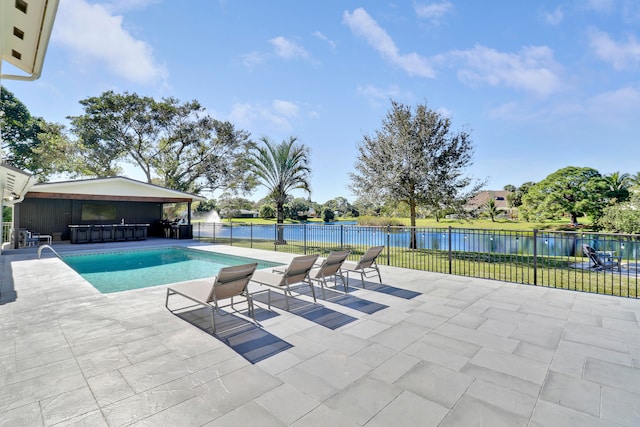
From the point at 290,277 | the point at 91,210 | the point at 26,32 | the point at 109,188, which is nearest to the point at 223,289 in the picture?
the point at 290,277

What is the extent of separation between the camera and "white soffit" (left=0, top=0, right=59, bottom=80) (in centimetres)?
311

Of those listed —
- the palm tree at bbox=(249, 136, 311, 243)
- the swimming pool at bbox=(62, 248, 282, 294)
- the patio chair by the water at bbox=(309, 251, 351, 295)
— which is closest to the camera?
the patio chair by the water at bbox=(309, 251, 351, 295)

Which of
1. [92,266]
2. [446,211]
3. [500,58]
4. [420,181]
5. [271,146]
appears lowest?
[92,266]

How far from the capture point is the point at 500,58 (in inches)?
496

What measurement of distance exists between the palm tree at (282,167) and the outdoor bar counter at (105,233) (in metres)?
7.63

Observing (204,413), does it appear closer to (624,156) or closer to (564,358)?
(564,358)

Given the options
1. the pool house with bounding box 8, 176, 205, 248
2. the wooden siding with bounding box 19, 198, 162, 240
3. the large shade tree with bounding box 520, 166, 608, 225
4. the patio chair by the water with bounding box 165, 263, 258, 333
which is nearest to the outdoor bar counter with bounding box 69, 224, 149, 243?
the pool house with bounding box 8, 176, 205, 248

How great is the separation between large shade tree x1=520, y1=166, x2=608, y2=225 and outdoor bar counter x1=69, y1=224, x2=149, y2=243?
34.4 metres

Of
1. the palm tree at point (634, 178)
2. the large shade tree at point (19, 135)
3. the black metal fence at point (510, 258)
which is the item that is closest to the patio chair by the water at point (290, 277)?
the black metal fence at point (510, 258)

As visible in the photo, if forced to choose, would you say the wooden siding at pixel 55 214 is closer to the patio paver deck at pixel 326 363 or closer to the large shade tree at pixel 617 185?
the patio paver deck at pixel 326 363

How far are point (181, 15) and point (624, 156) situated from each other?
125 feet

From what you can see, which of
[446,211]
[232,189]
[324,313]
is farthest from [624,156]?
[324,313]

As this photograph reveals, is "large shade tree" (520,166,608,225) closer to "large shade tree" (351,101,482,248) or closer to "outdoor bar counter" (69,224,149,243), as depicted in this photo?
"large shade tree" (351,101,482,248)

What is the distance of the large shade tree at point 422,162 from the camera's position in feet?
46.5
